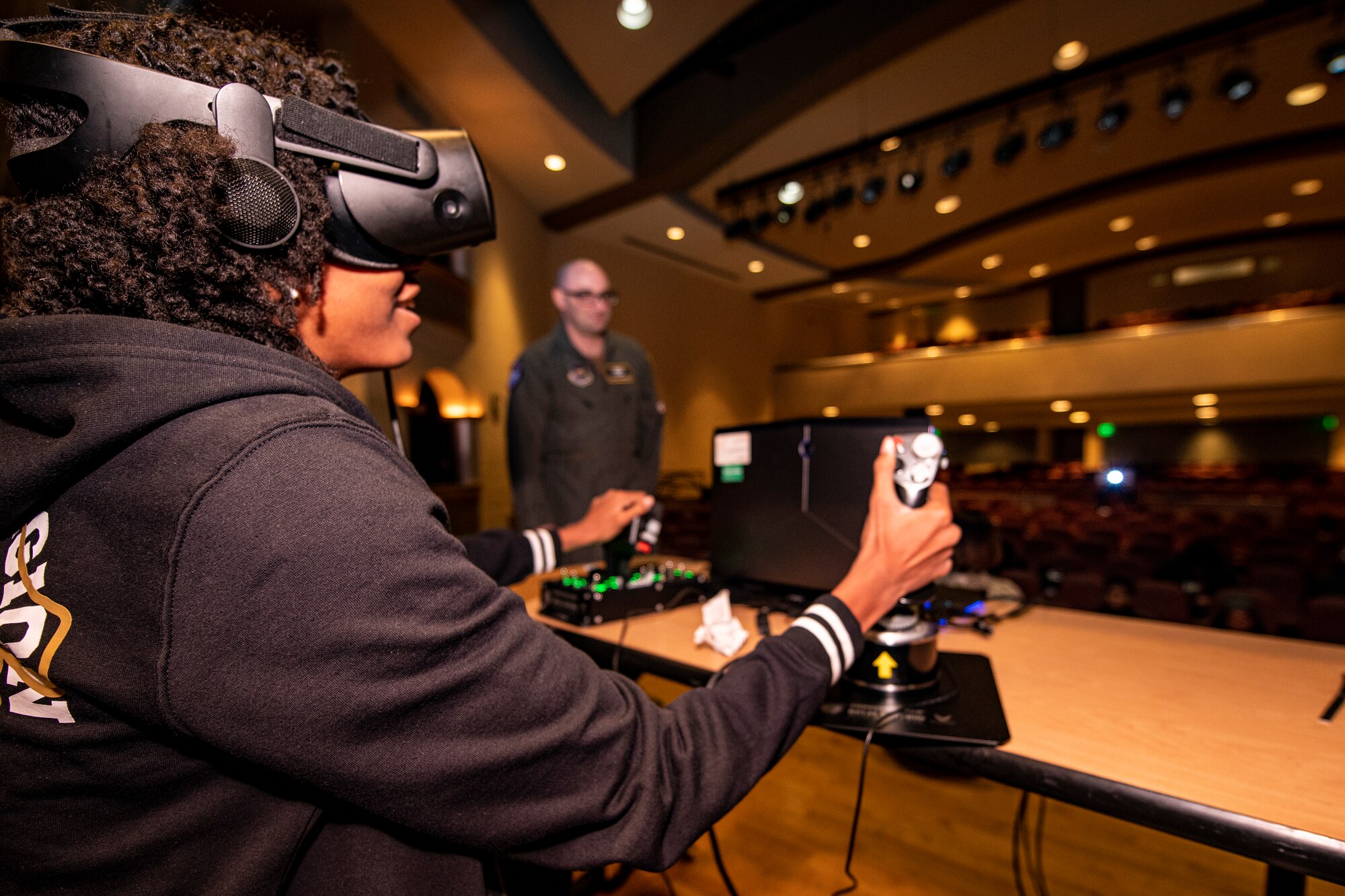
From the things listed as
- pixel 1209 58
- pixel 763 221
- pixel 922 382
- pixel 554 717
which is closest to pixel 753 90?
pixel 763 221

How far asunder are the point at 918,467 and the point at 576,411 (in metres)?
2.02

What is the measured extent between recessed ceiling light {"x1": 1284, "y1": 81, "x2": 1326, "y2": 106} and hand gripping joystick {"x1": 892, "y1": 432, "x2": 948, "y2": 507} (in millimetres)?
7699

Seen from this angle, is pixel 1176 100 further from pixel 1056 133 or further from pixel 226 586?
pixel 226 586

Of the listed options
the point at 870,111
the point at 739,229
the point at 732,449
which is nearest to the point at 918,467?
the point at 732,449

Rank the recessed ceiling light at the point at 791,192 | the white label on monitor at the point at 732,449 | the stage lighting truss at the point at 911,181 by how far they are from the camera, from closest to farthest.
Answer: the white label on monitor at the point at 732,449 < the stage lighting truss at the point at 911,181 < the recessed ceiling light at the point at 791,192

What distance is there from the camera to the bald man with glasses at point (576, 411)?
2520mm

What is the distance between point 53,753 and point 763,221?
743 cm

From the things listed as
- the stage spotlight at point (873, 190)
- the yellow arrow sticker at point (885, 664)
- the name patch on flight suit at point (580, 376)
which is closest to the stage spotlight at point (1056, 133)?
the stage spotlight at point (873, 190)

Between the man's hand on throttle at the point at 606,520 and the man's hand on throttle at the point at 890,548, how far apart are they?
697 millimetres

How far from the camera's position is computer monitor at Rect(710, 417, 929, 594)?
43.6 inches

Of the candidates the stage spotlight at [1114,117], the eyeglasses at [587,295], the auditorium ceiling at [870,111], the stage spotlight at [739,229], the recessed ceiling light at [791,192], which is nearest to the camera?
the eyeglasses at [587,295]

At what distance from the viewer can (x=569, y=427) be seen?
2.64 m

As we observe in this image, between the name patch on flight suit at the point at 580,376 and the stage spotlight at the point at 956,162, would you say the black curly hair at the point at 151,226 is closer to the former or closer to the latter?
the name patch on flight suit at the point at 580,376

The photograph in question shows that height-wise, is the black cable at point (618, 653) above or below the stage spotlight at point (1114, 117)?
below
